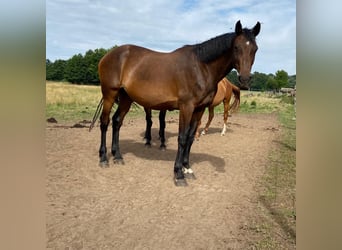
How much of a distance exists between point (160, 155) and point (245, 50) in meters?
3.39

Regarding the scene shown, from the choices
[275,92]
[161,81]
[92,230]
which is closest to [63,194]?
[92,230]

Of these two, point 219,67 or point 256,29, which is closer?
point 256,29

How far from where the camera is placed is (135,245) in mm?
2871

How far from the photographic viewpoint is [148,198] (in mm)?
4180

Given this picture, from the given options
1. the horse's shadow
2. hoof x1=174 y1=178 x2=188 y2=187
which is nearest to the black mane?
hoof x1=174 y1=178 x2=188 y2=187

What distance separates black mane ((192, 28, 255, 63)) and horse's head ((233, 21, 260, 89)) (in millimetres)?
266

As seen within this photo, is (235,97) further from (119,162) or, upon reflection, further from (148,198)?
(148,198)

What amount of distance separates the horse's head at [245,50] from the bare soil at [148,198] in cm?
169

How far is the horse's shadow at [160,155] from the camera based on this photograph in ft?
20.5

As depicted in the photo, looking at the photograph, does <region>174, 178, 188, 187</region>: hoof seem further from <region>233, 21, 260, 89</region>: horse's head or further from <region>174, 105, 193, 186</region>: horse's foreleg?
<region>233, 21, 260, 89</region>: horse's head

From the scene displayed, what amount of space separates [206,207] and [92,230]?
1.48m

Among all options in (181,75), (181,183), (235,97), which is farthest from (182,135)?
(235,97)

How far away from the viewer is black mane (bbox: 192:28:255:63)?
4488mm

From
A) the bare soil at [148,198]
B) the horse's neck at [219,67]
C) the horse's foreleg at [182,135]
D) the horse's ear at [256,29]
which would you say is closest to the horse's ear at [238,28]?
the horse's ear at [256,29]
